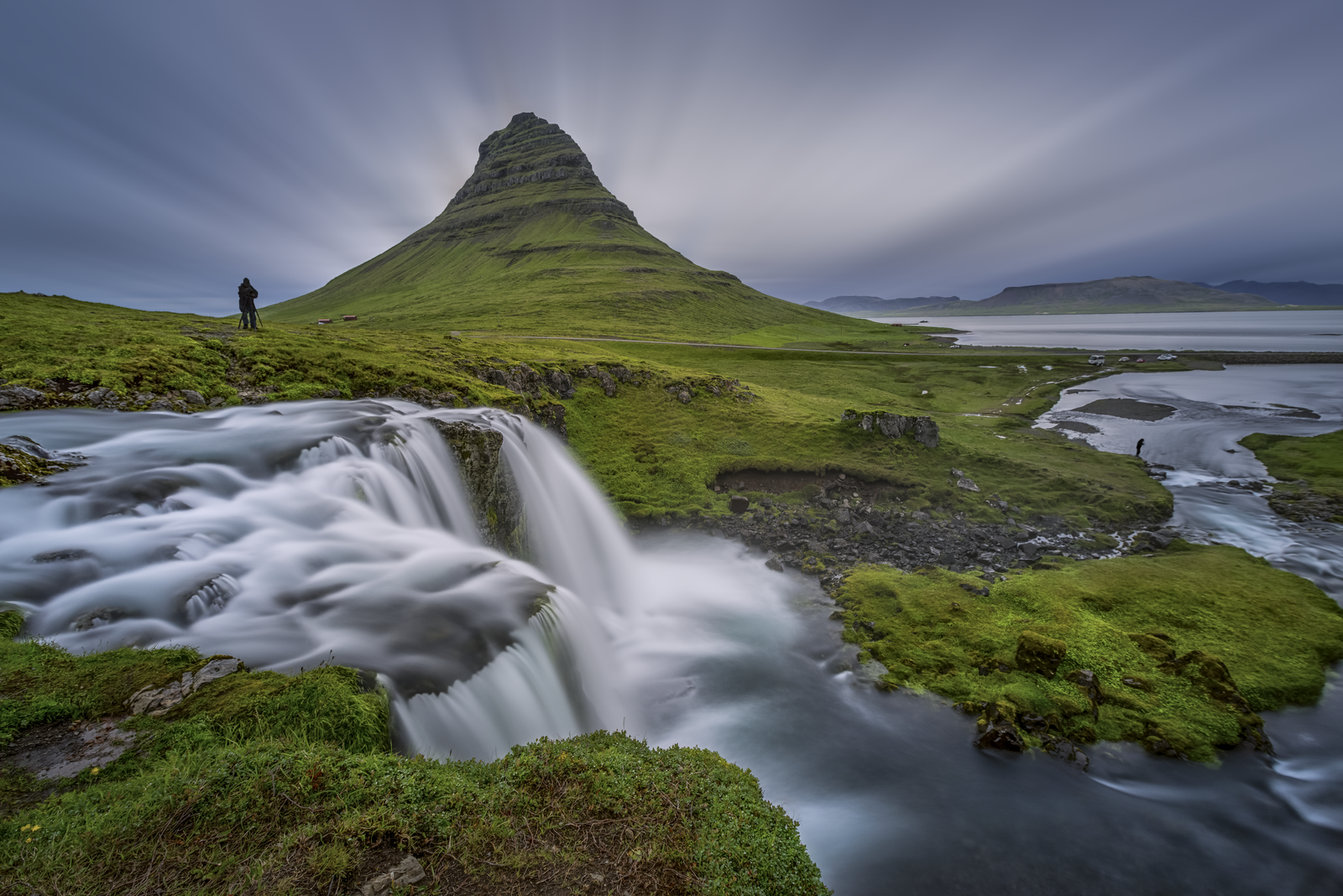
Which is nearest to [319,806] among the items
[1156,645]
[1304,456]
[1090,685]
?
[1090,685]

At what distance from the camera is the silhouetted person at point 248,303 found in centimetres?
2492

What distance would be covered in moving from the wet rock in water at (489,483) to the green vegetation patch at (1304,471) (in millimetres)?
37265

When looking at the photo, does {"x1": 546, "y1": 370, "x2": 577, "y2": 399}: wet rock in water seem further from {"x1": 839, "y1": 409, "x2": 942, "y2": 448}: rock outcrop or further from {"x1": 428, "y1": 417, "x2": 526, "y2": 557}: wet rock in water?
{"x1": 839, "y1": 409, "x2": 942, "y2": 448}: rock outcrop

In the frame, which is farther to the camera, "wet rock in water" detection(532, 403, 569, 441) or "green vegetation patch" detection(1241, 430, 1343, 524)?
"wet rock in water" detection(532, 403, 569, 441)

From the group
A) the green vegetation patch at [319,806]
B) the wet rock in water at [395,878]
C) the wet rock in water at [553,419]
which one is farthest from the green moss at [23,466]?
the wet rock in water at [553,419]

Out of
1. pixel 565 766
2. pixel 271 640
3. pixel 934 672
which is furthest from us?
pixel 934 672

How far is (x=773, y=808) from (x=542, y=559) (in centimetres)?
1509

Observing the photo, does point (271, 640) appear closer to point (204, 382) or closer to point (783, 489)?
point (204, 382)

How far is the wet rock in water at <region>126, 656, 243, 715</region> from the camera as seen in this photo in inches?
257

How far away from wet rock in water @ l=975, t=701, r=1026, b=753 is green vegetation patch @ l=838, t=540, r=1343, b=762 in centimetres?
4

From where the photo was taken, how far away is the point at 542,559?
20938 millimetres

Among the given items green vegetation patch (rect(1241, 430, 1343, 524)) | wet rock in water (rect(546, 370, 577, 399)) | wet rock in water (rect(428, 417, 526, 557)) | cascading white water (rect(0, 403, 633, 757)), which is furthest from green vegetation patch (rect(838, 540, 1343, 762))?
wet rock in water (rect(546, 370, 577, 399))

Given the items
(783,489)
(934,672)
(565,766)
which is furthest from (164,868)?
(783,489)

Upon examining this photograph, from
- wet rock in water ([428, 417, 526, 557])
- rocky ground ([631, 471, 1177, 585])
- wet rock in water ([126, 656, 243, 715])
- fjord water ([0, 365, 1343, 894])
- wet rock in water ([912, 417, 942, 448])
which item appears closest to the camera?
wet rock in water ([126, 656, 243, 715])
